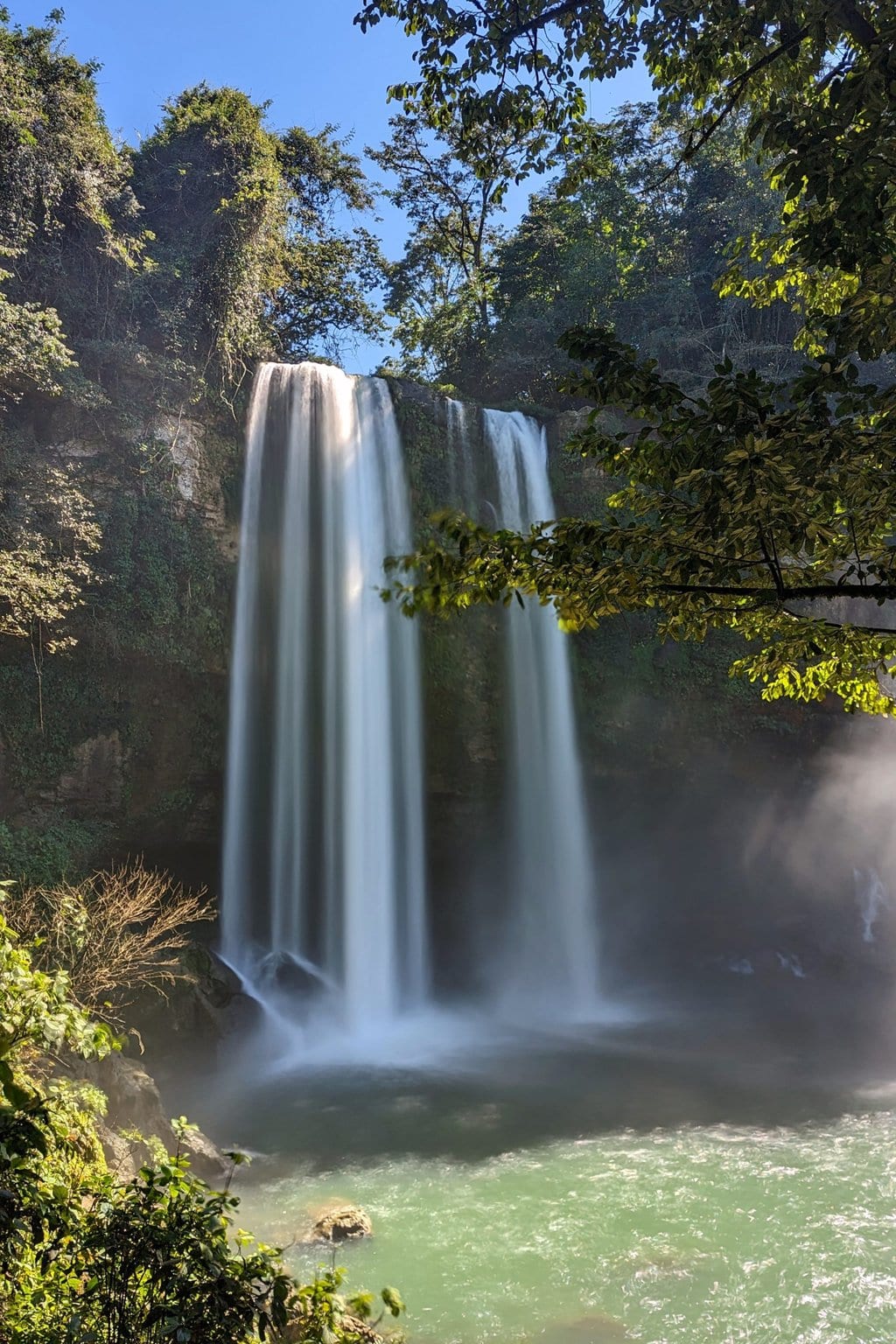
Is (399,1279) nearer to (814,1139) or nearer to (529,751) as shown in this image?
(814,1139)

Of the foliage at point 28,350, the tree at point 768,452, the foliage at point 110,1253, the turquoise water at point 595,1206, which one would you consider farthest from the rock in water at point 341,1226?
the foliage at point 28,350

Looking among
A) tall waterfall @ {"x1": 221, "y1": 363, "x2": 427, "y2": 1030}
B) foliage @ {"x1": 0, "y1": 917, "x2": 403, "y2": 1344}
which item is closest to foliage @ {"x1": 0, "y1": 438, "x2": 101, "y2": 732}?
tall waterfall @ {"x1": 221, "y1": 363, "x2": 427, "y2": 1030}

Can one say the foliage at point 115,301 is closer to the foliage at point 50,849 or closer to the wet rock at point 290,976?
the foliage at point 50,849

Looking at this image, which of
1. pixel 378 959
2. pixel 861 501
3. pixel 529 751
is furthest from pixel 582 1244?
pixel 529 751

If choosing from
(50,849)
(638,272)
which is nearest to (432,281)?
(638,272)

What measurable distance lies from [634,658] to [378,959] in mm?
9046

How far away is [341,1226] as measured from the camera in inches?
327

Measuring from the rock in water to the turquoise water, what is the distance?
0.50 ft

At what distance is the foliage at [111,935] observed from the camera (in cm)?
1011

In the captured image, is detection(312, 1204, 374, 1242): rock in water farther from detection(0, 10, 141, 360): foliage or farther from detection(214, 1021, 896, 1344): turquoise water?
detection(0, 10, 141, 360): foliage

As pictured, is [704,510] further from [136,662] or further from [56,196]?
[56,196]

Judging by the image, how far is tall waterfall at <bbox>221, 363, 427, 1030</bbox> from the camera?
17.3m

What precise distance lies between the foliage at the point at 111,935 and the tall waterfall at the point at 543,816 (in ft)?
23.8

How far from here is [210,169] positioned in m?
19.7
